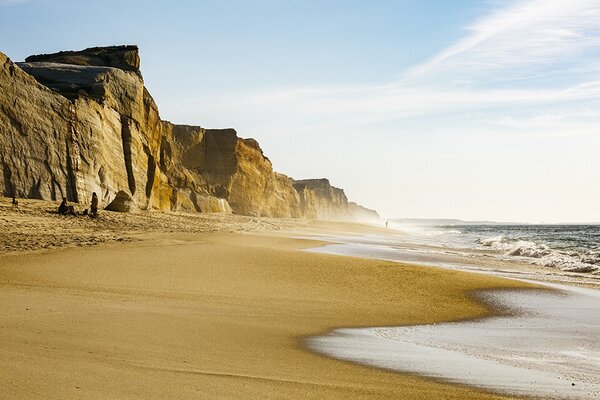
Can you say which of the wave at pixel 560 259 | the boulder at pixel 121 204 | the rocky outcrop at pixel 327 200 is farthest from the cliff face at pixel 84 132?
the rocky outcrop at pixel 327 200

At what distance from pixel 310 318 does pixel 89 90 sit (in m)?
24.4

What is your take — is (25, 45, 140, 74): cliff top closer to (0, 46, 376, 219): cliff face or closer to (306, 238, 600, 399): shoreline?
(0, 46, 376, 219): cliff face

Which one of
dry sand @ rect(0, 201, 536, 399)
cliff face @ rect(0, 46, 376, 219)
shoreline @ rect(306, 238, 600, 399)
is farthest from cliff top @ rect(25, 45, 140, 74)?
shoreline @ rect(306, 238, 600, 399)

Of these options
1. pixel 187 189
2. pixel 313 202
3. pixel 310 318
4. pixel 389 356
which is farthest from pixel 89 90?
pixel 313 202

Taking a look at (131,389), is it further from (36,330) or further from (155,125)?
(155,125)

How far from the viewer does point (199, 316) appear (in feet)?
21.8

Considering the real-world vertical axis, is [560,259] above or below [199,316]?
above

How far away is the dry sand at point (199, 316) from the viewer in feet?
12.9

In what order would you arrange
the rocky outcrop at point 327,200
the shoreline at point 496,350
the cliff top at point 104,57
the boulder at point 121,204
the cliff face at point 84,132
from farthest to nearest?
the rocky outcrop at point 327,200, the cliff top at point 104,57, the boulder at point 121,204, the cliff face at point 84,132, the shoreline at point 496,350

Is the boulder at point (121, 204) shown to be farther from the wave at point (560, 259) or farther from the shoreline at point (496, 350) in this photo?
the shoreline at point (496, 350)

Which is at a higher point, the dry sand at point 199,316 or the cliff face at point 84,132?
the cliff face at point 84,132

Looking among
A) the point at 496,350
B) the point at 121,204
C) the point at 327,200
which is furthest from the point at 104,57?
the point at 327,200

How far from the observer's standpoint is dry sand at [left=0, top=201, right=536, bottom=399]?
12.9ft

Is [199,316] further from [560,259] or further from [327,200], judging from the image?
[327,200]
